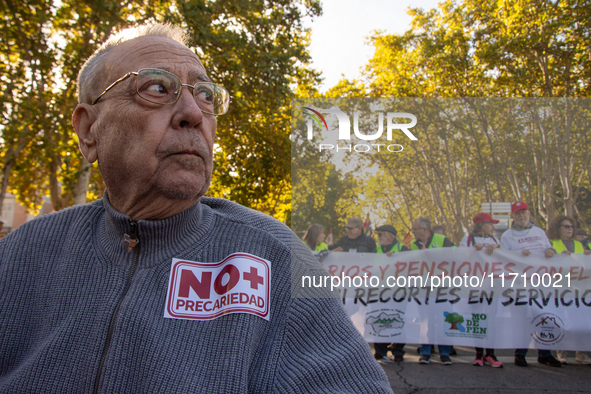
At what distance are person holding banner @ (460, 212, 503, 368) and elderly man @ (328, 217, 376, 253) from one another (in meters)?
1.19

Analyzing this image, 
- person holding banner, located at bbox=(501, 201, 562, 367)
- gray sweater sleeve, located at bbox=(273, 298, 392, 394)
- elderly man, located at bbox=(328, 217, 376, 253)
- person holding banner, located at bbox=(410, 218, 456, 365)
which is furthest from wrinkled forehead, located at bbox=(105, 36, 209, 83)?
person holding banner, located at bbox=(501, 201, 562, 367)

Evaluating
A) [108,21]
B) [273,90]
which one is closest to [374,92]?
[273,90]

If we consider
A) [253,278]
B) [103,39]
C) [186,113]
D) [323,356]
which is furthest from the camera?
[103,39]

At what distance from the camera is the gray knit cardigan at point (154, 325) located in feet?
3.58

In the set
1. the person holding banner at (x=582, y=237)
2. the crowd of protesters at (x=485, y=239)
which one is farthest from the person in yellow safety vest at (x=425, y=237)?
the person holding banner at (x=582, y=237)

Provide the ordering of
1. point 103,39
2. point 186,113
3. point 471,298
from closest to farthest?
1. point 186,113
2. point 471,298
3. point 103,39

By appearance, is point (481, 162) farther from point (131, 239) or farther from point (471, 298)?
point (131, 239)

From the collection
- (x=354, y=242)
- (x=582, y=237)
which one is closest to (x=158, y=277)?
(x=354, y=242)

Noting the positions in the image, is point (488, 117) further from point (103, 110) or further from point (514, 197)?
point (103, 110)

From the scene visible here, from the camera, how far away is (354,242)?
5.27m

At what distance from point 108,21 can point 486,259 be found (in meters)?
10.3

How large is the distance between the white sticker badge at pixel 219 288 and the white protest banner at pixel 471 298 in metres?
3.98

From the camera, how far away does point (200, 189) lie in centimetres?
135

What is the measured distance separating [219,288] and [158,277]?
176 millimetres
